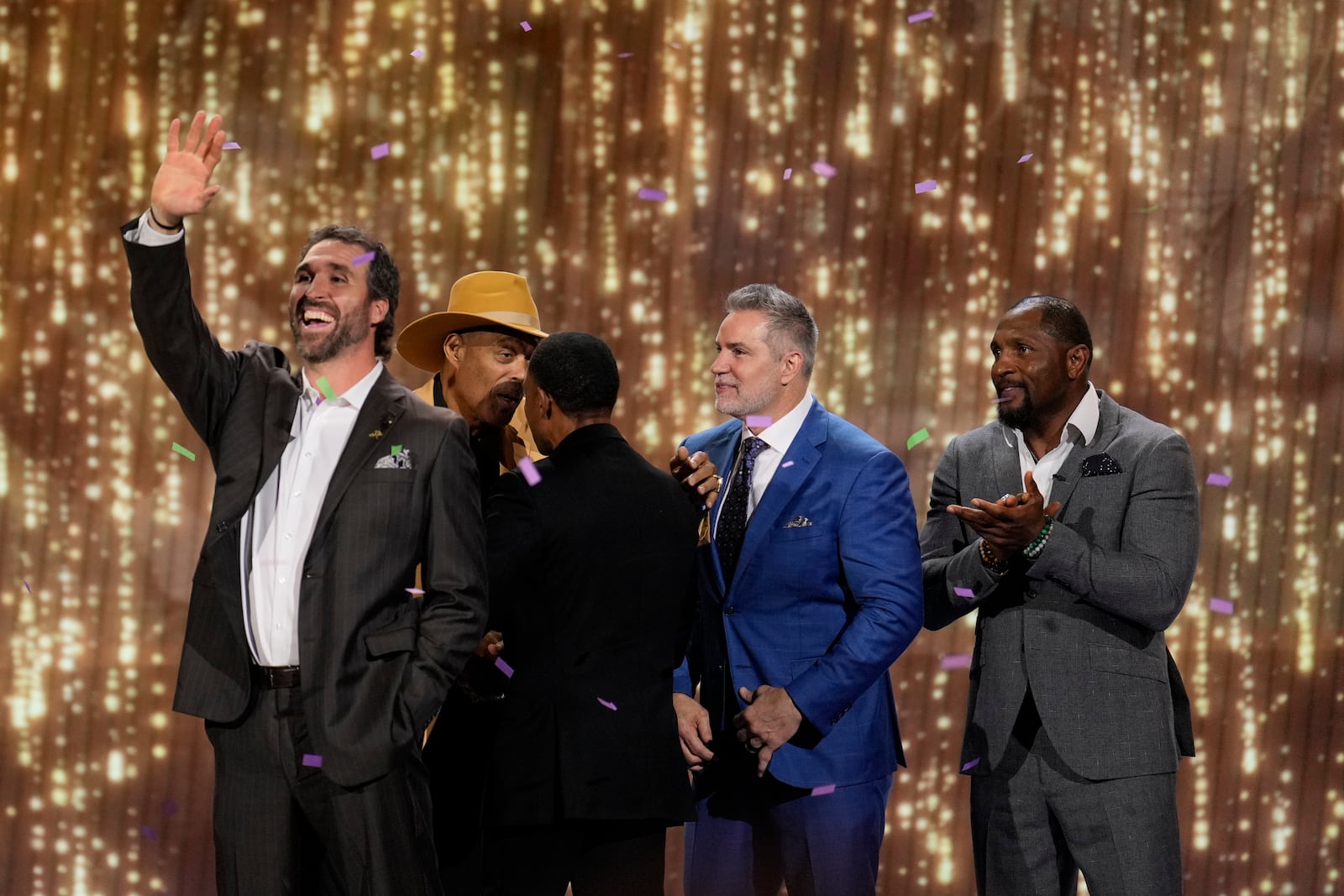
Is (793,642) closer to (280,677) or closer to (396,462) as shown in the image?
(396,462)

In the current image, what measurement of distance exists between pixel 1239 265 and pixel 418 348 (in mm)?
2583

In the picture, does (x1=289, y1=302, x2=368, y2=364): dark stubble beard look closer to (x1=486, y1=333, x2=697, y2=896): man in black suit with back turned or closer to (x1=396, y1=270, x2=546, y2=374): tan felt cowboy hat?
(x1=486, y1=333, x2=697, y2=896): man in black suit with back turned

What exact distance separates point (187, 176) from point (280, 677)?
0.80 metres

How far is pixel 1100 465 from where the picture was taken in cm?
242

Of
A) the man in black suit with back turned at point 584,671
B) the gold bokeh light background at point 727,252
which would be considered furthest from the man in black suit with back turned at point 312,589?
the gold bokeh light background at point 727,252

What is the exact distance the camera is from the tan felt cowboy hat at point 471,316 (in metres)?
2.90

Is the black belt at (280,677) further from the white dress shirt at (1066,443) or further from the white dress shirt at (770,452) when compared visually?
the white dress shirt at (1066,443)

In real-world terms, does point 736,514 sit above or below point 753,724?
above

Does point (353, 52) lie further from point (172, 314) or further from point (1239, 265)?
point (1239, 265)

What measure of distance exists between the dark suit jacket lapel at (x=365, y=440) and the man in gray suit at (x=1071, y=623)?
1.02 m

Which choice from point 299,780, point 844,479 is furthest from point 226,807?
point 844,479

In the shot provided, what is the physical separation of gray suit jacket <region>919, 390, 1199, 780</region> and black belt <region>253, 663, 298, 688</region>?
1283 mm


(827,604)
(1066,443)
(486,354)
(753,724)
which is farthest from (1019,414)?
(486,354)

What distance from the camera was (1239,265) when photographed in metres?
3.89
